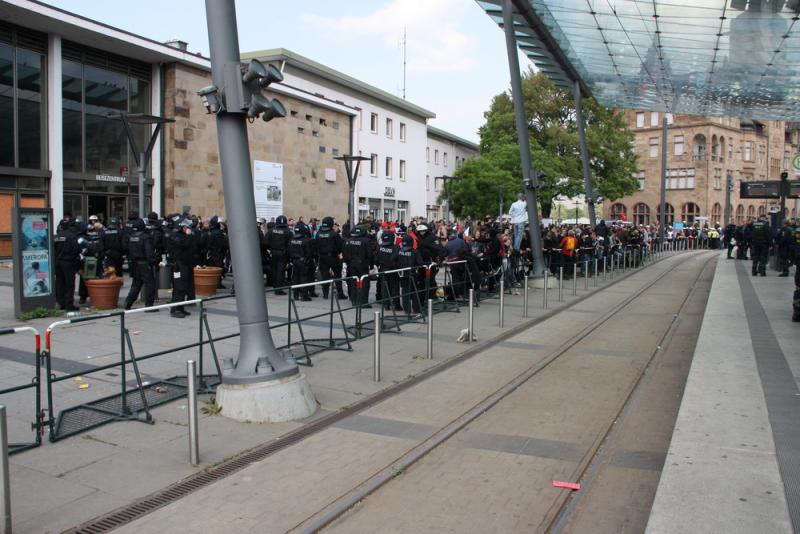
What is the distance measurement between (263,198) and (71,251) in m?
16.5

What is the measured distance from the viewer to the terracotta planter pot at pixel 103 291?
1270 centimetres

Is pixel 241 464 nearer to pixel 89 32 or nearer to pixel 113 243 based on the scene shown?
pixel 113 243

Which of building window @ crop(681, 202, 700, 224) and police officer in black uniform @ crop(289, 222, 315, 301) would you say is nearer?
police officer in black uniform @ crop(289, 222, 315, 301)

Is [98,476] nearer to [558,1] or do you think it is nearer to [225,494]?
[225,494]

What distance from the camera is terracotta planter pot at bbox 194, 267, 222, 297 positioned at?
1499cm

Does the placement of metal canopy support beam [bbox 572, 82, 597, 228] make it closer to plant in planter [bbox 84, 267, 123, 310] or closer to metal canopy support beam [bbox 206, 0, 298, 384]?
plant in planter [bbox 84, 267, 123, 310]

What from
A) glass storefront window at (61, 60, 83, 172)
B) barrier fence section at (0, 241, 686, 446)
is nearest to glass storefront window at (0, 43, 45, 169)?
glass storefront window at (61, 60, 83, 172)

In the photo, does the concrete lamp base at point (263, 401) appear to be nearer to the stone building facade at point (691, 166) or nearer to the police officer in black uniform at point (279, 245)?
the police officer in black uniform at point (279, 245)

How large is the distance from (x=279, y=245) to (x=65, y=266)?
15.7 ft

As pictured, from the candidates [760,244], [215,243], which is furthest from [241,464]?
[760,244]

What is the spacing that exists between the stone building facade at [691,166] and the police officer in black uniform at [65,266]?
224 feet

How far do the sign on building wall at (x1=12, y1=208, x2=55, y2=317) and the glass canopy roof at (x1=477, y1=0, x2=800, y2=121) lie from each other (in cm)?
1333

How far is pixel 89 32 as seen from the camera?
849 inches

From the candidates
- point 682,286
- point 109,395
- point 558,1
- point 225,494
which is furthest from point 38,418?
point 682,286
